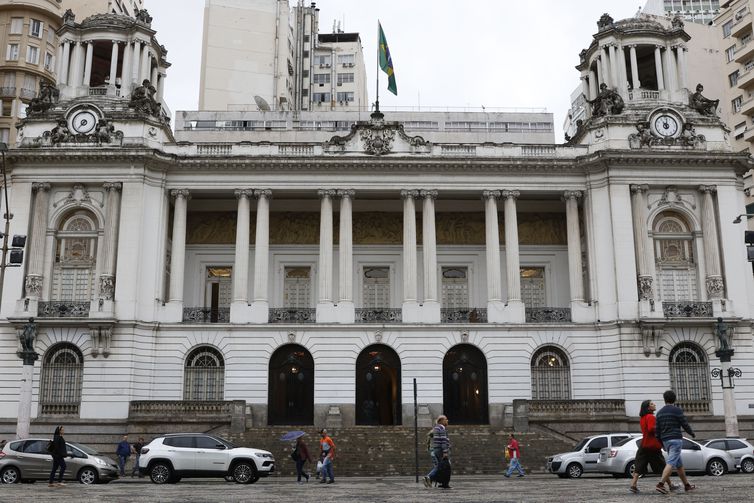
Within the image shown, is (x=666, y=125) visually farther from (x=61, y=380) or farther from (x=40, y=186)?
(x=61, y=380)

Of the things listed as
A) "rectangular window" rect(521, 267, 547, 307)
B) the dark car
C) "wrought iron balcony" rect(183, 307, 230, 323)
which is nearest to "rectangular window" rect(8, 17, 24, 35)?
"wrought iron balcony" rect(183, 307, 230, 323)

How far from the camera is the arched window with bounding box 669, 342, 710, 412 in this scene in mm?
36562

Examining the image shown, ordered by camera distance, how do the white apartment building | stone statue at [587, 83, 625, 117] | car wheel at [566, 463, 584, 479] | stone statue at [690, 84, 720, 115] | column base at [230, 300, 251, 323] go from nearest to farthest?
car wheel at [566, 463, 584, 479] → column base at [230, 300, 251, 323] → stone statue at [587, 83, 625, 117] → stone statue at [690, 84, 720, 115] → the white apartment building

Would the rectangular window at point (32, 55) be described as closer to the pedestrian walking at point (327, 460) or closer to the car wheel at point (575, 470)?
the pedestrian walking at point (327, 460)

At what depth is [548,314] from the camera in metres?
39.2

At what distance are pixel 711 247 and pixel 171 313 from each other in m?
25.2

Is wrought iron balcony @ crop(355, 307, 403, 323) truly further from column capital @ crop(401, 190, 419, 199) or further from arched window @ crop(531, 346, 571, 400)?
arched window @ crop(531, 346, 571, 400)

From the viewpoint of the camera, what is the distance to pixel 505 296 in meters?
41.4

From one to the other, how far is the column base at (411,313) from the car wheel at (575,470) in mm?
13255

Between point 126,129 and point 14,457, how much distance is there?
18.8 meters

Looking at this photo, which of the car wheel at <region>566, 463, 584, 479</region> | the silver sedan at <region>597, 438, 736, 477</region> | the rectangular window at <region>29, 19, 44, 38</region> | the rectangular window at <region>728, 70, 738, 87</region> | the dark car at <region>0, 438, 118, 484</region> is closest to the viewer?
the dark car at <region>0, 438, 118, 484</region>

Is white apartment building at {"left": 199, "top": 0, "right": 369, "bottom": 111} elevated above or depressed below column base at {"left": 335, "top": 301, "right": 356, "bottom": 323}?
above

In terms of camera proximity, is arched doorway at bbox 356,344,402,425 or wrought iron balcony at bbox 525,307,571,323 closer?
arched doorway at bbox 356,344,402,425

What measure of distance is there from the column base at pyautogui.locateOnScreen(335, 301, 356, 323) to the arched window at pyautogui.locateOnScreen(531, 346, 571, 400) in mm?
8664
